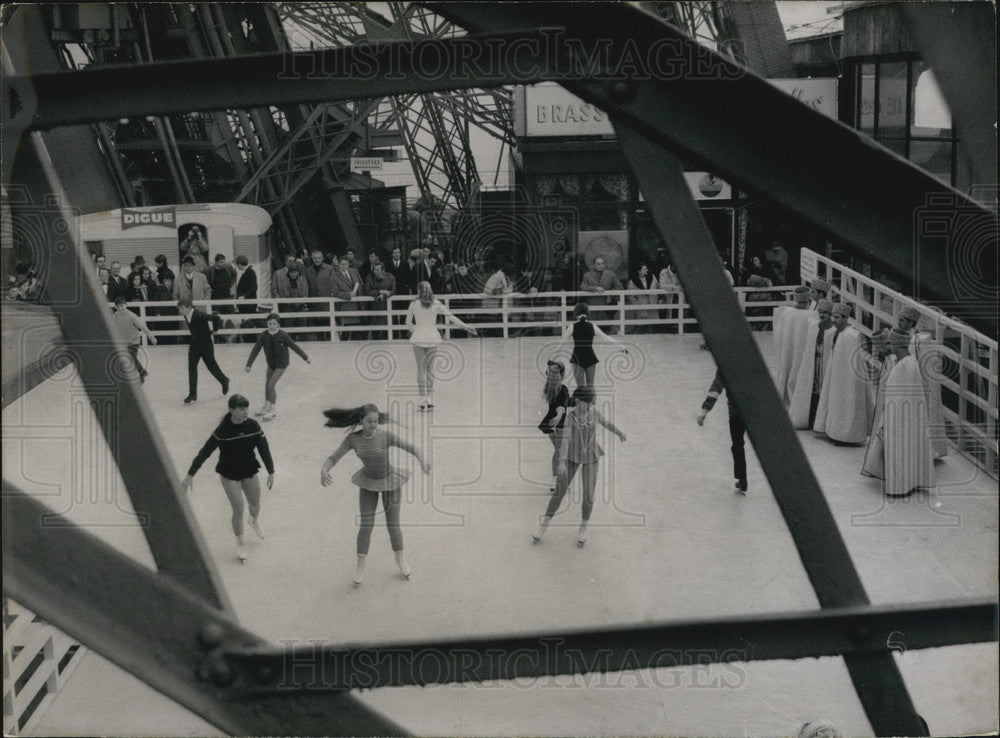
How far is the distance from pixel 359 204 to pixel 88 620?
105 ft

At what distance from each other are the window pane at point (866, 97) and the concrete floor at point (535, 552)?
26.0 feet

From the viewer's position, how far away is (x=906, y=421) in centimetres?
1305

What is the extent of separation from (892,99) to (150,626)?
22391 millimetres

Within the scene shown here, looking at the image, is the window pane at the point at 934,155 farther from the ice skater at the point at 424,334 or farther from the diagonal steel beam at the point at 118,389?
the diagonal steel beam at the point at 118,389

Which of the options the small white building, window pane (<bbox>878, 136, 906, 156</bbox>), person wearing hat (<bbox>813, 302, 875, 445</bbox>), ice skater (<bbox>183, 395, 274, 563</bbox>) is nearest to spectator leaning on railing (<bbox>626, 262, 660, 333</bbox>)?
window pane (<bbox>878, 136, 906, 156</bbox>)

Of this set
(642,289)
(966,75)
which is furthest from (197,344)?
(966,75)

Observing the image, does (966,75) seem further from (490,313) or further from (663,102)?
(490,313)

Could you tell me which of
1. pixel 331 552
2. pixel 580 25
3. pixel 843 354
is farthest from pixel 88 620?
pixel 843 354

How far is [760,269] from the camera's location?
2317cm

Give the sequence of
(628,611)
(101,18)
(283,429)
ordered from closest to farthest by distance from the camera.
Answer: (628,611), (283,429), (101,18)

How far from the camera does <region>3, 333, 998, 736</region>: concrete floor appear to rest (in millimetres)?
8859

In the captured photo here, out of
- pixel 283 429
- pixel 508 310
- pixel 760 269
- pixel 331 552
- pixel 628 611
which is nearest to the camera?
pixel 628 611

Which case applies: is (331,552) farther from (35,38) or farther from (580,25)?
(35,38)

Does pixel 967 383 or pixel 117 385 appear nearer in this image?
pixel 117 385
